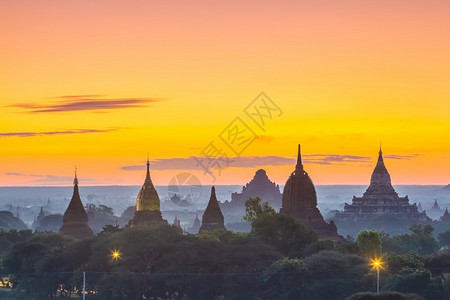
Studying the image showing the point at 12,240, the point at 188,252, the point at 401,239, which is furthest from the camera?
the point at 401,239

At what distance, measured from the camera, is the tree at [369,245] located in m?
98.5

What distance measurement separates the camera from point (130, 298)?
91.0 meters

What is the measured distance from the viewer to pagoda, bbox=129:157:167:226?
133 metres

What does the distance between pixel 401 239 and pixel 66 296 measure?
61.3 meters

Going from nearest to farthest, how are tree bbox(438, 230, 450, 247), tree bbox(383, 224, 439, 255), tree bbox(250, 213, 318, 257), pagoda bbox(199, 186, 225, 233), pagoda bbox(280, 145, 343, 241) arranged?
tree bbox(250, 213, 318, 257), pagoda bbox(280, 145, 343, 241), pagoda bbox(199, 186, 225, 233), tree bbox(383, 224, 439, 255), tree bbox(438, 230, 450, 247)

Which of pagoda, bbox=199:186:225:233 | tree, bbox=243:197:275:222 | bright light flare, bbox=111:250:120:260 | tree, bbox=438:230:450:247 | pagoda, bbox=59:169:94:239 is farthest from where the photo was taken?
tree, bbox=438:230:450:247

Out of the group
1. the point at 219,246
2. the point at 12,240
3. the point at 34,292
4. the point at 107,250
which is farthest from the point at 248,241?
the point at 12,240

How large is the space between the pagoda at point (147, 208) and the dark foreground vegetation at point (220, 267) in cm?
2435

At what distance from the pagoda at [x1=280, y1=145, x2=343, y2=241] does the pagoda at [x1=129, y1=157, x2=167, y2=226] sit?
1602 cm

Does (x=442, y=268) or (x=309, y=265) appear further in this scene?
(x=442, y=268)

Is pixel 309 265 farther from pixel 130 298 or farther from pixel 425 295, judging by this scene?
pixel 130 298

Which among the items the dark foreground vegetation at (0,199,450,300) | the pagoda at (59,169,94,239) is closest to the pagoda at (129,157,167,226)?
the pagoda at (59,169,94,239)

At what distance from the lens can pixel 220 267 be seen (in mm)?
91188

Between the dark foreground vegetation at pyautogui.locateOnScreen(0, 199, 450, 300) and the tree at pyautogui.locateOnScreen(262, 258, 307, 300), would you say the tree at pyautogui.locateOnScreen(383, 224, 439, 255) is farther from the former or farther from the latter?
the tree at pyautogui.locateOnScreen(262, 258, 307, 300)
